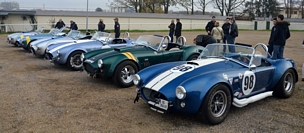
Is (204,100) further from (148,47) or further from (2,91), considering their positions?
(2,91)

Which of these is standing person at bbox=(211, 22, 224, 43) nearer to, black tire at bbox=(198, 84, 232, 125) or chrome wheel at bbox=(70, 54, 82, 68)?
chrome wheel at bbox=(70, 54, 82, 68)

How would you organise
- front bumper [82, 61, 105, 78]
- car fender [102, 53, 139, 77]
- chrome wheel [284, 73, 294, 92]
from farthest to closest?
front bumper [82, 61, 105, 78] → car fender [102, 53, 139, 77] → chrome wheel [284, 73, 294, 92]

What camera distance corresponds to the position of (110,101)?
5.59 metres

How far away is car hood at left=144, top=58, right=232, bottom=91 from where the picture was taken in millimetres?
4430

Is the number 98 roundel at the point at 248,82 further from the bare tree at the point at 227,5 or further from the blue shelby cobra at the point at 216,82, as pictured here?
the bare tree at the point at 227,5

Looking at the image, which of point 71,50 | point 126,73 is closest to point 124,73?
point 126,73

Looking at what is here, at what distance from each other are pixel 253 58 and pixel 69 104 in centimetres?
352

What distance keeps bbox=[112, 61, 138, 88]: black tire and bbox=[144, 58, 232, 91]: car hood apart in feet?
5.61

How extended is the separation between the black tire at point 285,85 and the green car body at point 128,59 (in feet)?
8.40

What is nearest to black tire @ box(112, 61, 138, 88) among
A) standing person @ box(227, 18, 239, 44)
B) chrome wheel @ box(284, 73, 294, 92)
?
chrome wheel @ box(284, 73, 294, 92)

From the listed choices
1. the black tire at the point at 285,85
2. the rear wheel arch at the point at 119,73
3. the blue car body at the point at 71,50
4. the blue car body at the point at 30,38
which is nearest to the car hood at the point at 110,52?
the rear wheel arch at the point at 119,73

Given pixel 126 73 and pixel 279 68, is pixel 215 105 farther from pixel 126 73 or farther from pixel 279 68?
pixel 126 73

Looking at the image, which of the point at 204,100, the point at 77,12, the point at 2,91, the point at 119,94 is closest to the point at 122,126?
the point at 204,100

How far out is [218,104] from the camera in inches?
173
